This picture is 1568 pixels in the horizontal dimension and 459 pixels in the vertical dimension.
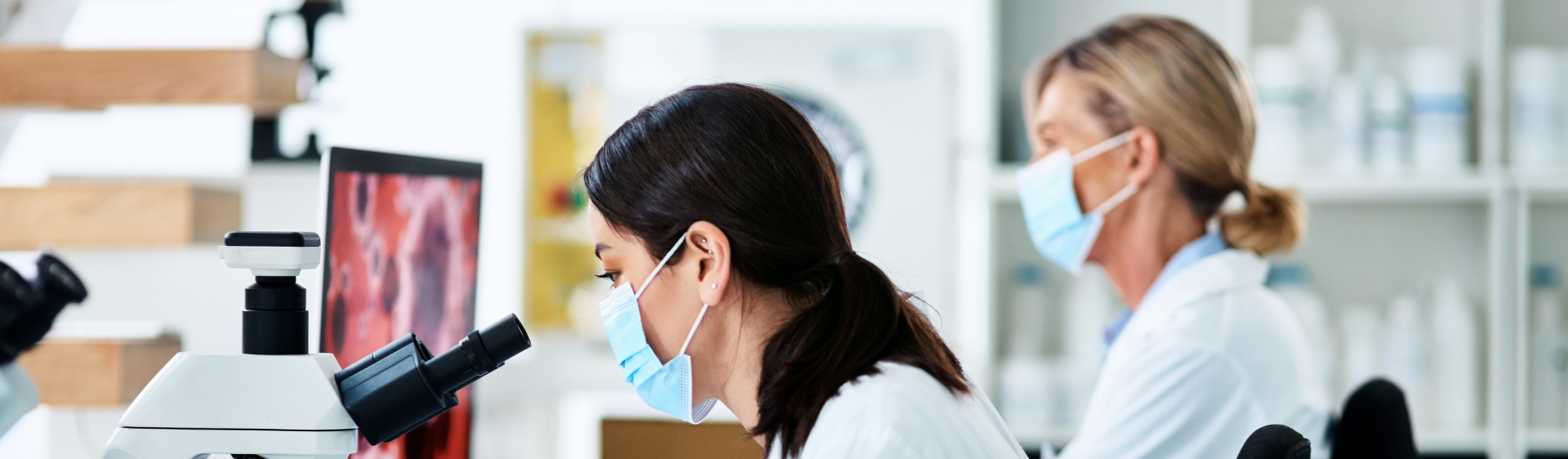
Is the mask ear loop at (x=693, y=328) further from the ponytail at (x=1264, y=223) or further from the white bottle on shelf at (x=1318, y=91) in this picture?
the white bottle on shelf at (x=1318, y=91)

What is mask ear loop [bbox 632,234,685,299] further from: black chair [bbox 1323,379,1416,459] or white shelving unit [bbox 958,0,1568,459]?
white shelving unit [bbox 958,0,1568,459]

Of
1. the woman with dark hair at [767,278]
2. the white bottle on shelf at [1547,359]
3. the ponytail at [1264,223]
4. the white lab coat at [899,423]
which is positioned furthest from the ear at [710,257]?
the white bottle on shelf at [1547,359]

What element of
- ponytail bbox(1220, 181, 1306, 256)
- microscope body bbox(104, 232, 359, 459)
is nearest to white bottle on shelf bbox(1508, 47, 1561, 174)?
ponytail bbox(1220, 181, 1306, 256)

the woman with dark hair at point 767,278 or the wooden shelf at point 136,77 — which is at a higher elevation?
the wooden shelf at point 136,77

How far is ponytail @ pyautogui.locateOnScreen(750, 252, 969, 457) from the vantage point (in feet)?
2.95

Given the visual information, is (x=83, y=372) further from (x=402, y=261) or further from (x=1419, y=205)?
Result: (x=1419, y=205)

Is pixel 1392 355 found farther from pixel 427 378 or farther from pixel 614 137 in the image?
pixel 427 378

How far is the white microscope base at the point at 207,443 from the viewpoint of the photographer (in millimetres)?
661

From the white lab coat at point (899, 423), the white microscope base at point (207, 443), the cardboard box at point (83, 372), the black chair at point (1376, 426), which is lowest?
the black chair at point (1376, 426)

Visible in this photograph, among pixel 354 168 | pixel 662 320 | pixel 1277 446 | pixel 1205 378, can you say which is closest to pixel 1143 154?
pixel 1205 378

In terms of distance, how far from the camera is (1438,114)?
2174mm

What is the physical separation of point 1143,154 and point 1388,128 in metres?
1.00

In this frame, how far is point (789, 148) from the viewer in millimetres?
920

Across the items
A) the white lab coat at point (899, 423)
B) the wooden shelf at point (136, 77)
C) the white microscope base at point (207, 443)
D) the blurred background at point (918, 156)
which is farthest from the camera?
the blurred background at point (918, 156)
